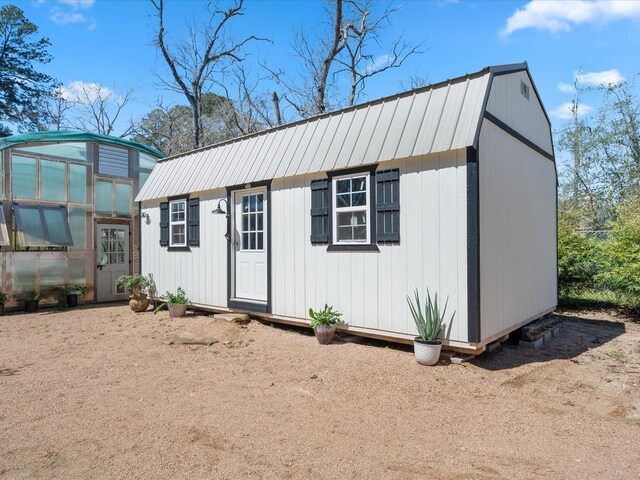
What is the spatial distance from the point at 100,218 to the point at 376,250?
8352 millimetres

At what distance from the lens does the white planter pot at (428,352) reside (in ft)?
14.9

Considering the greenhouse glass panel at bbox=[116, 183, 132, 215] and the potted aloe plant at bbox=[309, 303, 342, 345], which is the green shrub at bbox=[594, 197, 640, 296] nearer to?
the potted aloe plant at bbox=[309, 303, 342, 345]

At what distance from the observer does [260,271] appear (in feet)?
22.7

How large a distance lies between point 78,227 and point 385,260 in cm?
850

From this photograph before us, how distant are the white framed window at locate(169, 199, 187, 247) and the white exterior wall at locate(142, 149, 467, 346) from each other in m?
1.30

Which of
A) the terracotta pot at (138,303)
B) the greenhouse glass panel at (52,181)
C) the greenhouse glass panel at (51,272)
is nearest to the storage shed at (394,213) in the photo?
the terracotta pot at (138,303)

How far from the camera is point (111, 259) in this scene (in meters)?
10.8

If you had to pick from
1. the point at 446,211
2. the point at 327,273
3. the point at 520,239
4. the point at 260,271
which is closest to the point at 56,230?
the point at 260,271

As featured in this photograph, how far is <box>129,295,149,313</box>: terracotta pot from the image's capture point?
28.9ft

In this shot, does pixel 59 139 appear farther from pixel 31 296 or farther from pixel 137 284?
pixel 137 284

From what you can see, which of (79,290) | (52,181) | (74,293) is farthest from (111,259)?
(52,181)

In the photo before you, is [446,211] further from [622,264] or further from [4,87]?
[4,87]

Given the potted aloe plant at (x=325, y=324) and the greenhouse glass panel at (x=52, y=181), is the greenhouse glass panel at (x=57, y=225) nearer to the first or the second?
the greenhouse glass panel at (x=52, y=181)

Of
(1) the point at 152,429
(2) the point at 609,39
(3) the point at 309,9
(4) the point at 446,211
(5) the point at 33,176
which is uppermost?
(3) the point at 309,9
